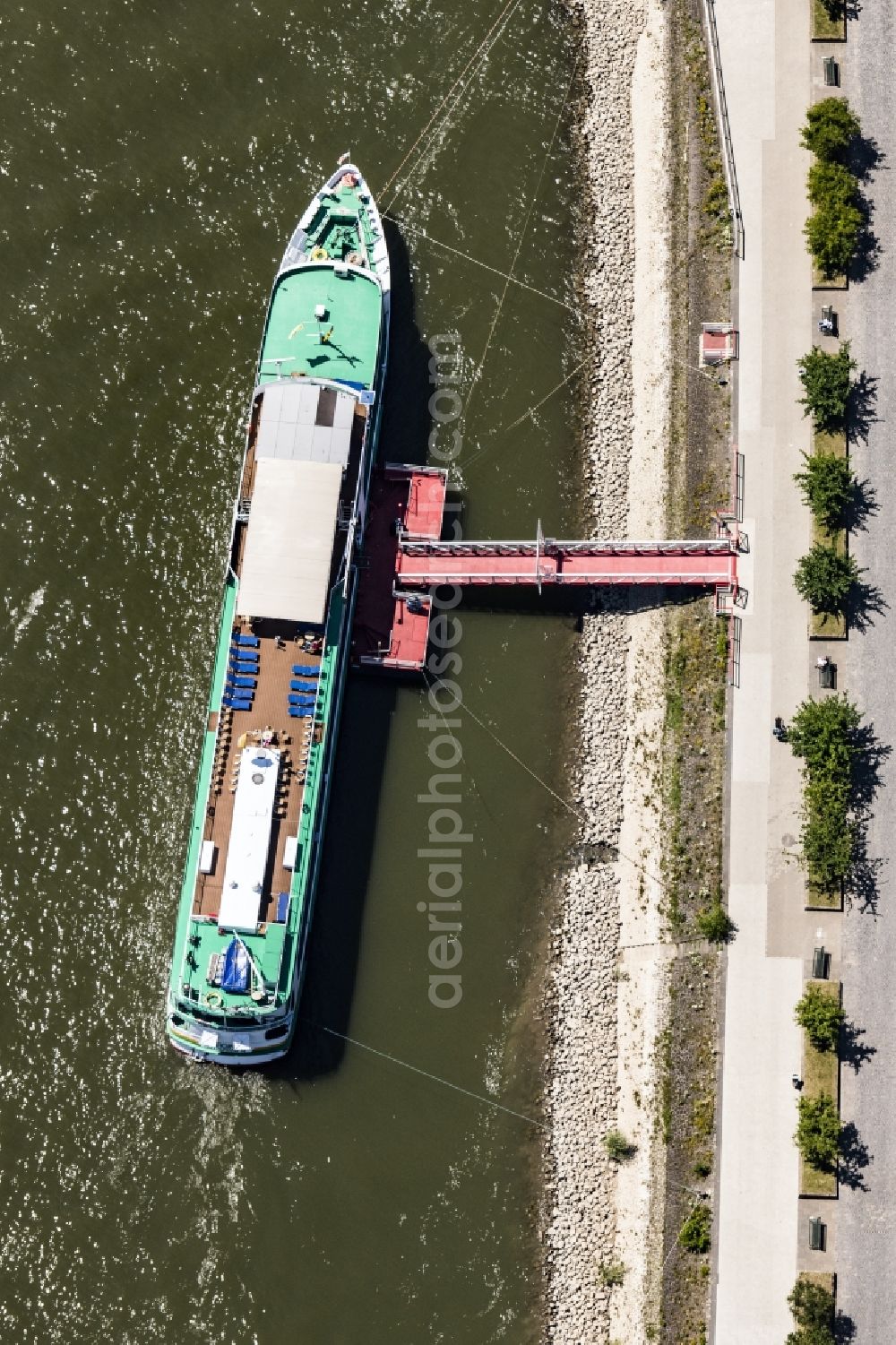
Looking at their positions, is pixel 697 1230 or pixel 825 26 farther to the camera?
pixel 825 26

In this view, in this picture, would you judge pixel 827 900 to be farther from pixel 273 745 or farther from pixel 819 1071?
pixel 273 745

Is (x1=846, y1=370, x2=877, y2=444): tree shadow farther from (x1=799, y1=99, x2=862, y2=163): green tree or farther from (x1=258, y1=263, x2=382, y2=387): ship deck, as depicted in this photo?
(x1=258, y1=263, x2=382, y2=387): ship deck

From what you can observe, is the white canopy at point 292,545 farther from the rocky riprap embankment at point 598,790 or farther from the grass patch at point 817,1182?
the grass patch at point 817,1182

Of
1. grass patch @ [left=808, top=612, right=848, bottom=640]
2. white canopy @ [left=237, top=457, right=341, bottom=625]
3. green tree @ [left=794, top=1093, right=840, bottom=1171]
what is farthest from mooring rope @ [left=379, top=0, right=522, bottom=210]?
green tree @ [left=794, top=1093, right=840, bottom=1171]

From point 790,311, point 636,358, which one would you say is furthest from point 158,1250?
point 790,311

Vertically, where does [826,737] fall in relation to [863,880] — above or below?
above

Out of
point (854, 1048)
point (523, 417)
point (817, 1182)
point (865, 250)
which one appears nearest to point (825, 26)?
point (865, 250)

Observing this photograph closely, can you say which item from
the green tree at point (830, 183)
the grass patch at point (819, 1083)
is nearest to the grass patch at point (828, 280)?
the green tree at point (830, 183)

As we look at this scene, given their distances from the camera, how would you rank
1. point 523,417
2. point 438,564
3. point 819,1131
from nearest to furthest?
point 819,1131 < point 438,564 < point 523,417
